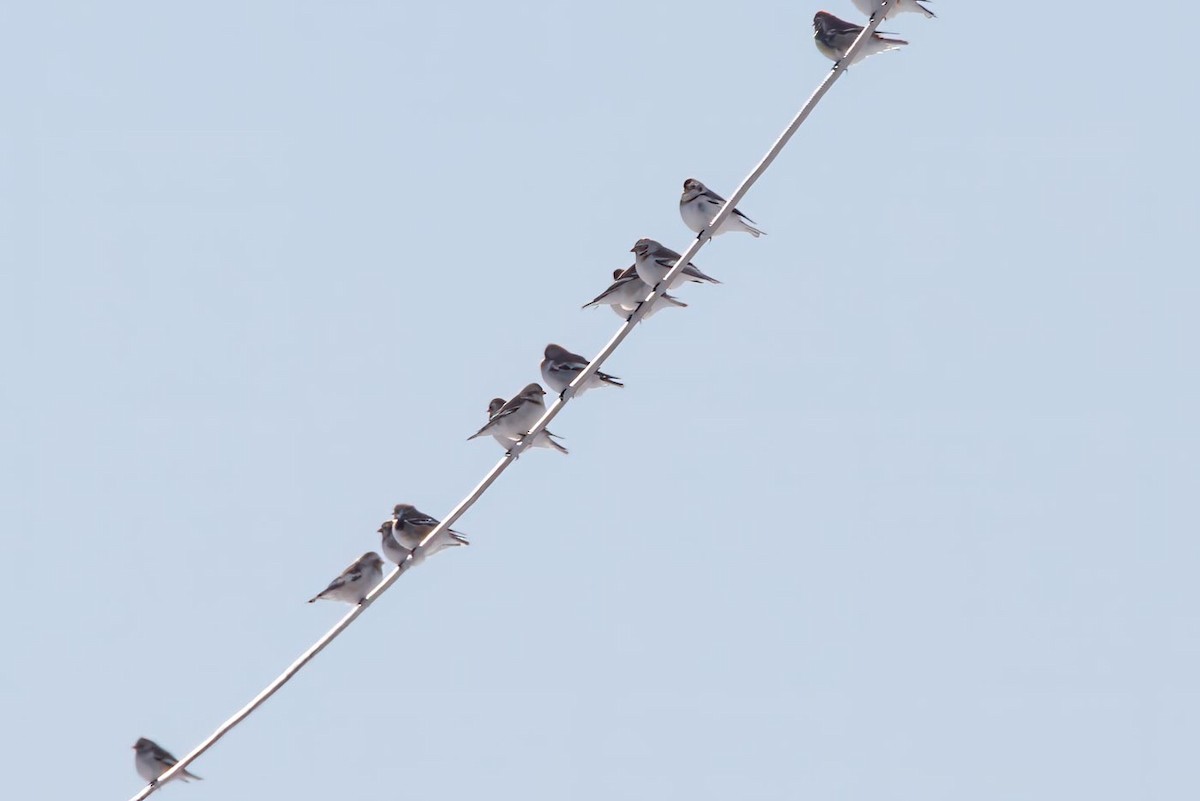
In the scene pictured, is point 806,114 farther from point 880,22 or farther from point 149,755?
→ point 149,755

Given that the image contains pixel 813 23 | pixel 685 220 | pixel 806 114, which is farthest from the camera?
pixel 813 23

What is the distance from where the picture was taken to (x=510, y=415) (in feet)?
70.8

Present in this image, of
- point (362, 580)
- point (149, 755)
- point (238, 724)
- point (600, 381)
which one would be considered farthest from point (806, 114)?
point (149, 755)

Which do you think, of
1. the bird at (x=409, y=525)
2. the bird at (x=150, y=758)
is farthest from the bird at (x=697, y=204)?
the bird at (x=150, y=758)

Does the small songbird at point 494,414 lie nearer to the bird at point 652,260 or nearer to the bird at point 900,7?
the bird at point 652,260

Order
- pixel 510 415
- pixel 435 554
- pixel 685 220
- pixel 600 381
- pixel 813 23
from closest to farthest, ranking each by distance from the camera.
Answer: pixel 435 554
pixel 600 381
pixel 510 415
pixel 685 220
pixel 813 23

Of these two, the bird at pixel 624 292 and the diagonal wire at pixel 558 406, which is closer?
the diagonal wire at pixel 558 406

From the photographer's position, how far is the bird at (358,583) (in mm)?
22625

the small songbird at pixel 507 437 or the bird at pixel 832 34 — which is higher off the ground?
the bird at pixel 832 34

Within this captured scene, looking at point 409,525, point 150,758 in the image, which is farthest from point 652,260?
point 150,758

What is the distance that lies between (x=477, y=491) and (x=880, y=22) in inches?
195

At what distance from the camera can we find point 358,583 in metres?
22.7

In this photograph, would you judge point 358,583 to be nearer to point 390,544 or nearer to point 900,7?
point 390,544

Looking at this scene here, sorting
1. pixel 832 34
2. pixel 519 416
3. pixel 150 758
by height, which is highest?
pixel 832 34
